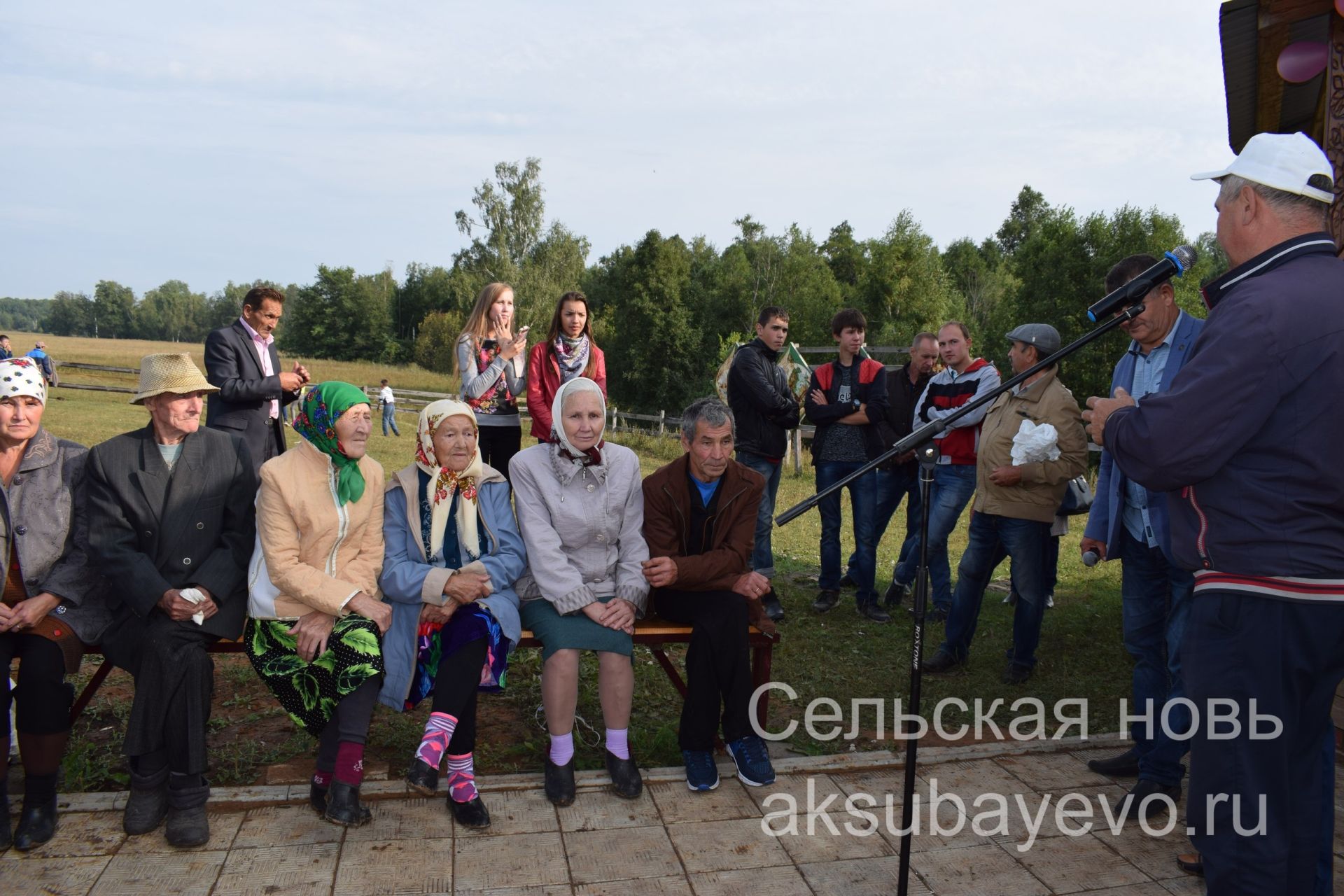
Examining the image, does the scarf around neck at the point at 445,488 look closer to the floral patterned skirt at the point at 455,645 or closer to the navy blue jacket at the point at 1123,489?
the floral patterned skirt at the point at 455,645

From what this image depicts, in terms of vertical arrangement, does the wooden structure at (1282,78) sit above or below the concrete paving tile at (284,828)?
above

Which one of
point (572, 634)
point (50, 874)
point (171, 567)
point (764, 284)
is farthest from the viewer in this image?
point (764, 284)

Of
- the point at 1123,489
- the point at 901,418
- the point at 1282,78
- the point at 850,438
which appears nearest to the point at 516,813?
the point at 1123,489

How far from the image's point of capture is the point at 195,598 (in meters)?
3.52

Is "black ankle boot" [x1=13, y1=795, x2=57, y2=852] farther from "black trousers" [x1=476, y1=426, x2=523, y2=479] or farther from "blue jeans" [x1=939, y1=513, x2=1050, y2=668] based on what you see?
"blue jeans" [x1=939, y1=513, x2=1050, y2=668]

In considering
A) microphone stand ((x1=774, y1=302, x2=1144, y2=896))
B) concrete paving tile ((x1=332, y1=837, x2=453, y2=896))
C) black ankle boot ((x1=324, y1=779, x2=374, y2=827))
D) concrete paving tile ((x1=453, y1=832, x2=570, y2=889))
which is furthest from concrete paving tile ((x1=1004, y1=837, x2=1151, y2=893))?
black ankle boot ((x1=324, y1=779, x2=374, y2=827))

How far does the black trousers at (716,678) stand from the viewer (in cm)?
382

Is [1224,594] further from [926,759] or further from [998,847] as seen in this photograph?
[926,759]

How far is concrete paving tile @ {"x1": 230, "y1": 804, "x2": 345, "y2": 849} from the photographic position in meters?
3.24

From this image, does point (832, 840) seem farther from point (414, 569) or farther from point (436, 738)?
point (414, 569)

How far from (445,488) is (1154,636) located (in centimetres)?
302

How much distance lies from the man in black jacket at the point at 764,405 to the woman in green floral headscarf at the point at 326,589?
2.95 meters

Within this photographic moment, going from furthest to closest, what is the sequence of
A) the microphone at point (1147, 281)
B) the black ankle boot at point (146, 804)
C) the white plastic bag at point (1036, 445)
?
the white plastic bag at point (1036, 445), the black ankle boot at point (146, 804), the microphone at point (1147, 281)

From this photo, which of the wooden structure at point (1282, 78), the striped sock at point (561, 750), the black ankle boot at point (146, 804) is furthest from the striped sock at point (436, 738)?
the wooden structure at point (1282, 78)
